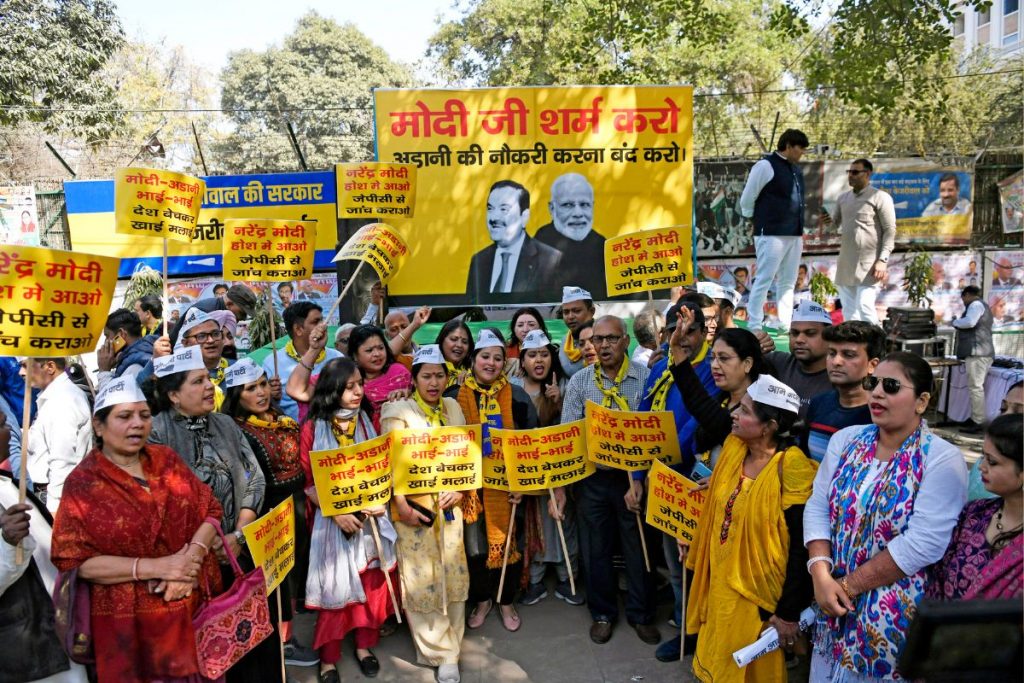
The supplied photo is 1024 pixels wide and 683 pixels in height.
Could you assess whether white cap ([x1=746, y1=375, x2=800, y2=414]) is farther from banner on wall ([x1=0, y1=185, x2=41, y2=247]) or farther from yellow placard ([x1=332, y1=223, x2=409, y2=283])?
banner on wall ([x1=0, y1=185, x2=41, y2=247])

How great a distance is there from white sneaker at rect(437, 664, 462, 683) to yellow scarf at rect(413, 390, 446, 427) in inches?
51.6

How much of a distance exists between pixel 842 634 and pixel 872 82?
9903 mm

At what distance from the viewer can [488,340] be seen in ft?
15.8

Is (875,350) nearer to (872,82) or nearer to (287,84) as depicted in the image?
(872,82)

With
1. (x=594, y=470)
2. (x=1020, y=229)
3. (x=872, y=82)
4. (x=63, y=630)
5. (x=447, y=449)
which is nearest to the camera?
(x=63, y=630)

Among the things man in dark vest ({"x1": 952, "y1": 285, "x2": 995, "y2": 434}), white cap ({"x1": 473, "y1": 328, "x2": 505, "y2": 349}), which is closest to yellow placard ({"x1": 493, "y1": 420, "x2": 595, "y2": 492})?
white cap ({"x1": 473, "y1": 328, "x2": 505, "y2": 349})

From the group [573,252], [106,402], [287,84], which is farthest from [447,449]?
[287,84]

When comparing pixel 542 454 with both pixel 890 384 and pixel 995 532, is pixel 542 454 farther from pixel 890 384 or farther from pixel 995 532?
pixel 995 532

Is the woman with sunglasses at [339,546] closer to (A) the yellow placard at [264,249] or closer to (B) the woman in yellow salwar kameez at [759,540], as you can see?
(A) the yellow placard at [264,249]

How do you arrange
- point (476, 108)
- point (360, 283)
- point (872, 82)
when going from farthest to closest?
point (872, 82) → point (360, 283) → point (476, 108)

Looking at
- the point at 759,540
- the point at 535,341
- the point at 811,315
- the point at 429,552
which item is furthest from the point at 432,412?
the point at 811,315

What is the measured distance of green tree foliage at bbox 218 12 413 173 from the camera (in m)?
38.6

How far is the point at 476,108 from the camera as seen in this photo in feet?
27.9

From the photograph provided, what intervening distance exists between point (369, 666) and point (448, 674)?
1.54 ft
